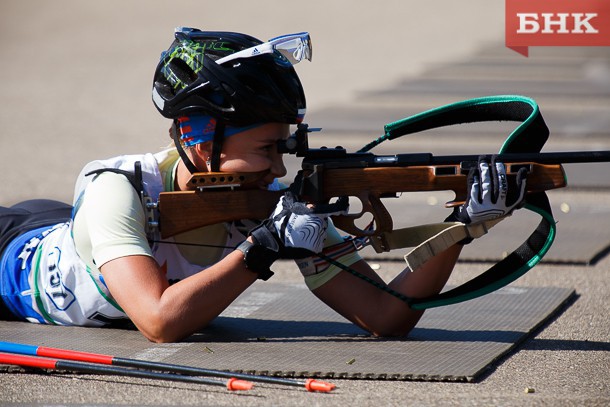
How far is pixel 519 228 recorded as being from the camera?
870 cm

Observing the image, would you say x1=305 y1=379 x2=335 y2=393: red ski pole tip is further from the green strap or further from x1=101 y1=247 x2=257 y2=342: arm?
the green strap

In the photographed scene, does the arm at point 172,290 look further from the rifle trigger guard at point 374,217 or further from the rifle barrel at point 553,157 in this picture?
the rifle barrel at point 553,157

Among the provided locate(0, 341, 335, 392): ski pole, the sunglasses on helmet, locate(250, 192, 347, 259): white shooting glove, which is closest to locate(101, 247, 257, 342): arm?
locate(250, 192, 347, 259): white shooting glove

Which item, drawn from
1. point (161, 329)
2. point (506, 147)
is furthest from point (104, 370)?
point (506, 147)

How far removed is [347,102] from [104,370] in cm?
1044

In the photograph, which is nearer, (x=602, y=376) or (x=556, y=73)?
(x=602, y=376)

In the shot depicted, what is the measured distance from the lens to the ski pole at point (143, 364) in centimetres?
472

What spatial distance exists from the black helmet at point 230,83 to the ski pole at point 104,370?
1181 mm

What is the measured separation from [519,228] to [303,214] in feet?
13.0

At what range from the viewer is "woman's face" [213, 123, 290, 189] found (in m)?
5.28

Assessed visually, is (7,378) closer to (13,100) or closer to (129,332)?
(129,332)

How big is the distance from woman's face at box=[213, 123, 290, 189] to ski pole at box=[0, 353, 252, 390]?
1.00 meters

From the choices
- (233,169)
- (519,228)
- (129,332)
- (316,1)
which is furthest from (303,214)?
(316,1)

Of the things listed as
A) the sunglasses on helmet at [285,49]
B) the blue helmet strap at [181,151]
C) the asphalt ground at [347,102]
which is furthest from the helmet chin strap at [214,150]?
the asphalt ground at [347,102]
